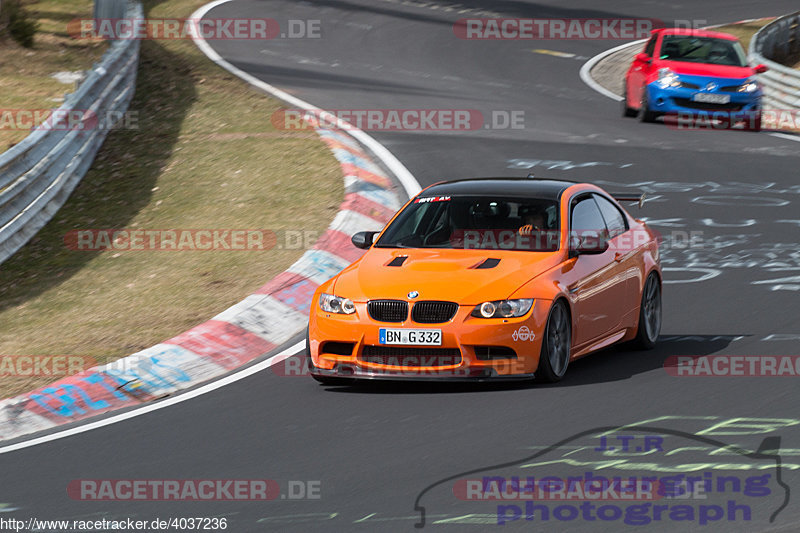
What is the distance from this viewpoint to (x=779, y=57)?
32.0 meters

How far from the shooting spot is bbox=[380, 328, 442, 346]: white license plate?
344 inches

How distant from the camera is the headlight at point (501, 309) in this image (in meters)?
8.77

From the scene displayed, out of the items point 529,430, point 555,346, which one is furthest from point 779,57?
point 529,430

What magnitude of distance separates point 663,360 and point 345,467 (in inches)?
138

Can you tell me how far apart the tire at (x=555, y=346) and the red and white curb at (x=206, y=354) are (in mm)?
2210

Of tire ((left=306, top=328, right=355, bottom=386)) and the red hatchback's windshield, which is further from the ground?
the red hatchback's windshield

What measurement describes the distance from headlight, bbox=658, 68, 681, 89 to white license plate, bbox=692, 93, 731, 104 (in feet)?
1.21

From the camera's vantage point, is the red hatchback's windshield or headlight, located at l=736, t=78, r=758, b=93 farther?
the red hatchback's windshield

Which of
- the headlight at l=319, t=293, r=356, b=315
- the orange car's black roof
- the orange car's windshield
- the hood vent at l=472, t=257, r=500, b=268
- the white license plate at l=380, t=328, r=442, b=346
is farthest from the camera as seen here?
the orange car's black roof

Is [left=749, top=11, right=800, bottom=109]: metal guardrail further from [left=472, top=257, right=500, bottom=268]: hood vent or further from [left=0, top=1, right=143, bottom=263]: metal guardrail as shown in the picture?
[left=472, top=257, right=500, bottom=268]: hood vent

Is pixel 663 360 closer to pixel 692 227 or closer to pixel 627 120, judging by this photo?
pixel 692 227

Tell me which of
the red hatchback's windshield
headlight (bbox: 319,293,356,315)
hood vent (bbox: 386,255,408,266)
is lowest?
headlight (bbox: 319,293,356,315)

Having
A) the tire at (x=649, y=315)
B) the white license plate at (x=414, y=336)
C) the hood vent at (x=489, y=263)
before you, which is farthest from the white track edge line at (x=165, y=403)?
the tire at (x=649, y=315)

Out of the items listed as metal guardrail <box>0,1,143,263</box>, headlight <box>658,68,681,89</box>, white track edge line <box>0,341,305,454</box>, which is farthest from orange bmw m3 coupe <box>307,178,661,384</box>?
headlight <box>658,68,681,89</box>
